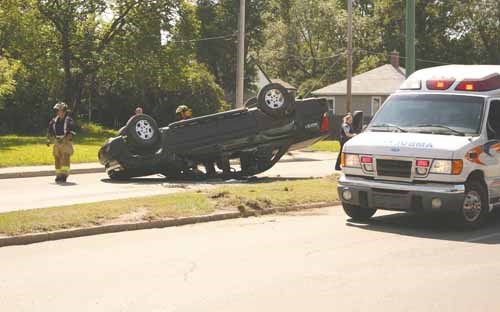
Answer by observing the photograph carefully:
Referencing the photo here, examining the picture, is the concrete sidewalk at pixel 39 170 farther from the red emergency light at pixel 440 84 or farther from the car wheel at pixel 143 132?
the red emergency light at pixel 440 84

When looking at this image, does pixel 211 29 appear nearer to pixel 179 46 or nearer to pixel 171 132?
pixel 179 46

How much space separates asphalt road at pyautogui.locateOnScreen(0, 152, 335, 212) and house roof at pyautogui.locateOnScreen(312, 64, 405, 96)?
3387cm

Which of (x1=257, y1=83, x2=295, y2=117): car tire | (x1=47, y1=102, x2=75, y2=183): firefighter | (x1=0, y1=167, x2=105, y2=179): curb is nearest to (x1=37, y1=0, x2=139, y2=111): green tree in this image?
(x1=0, y1=167, x2=105, y2=179): curb

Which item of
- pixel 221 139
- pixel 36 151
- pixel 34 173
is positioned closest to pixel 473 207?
pixel 221 139

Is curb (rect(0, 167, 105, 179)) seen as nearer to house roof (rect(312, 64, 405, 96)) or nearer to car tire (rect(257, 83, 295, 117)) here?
car tire (rect(257, 83, 295, 117))

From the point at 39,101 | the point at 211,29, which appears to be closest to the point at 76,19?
the point at 39,101

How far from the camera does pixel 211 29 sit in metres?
74.8

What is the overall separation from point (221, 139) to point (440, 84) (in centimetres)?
737

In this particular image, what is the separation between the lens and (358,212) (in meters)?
12.4

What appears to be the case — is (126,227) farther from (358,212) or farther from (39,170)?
(39,170)

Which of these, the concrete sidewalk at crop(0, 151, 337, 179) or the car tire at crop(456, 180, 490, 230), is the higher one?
the car tire at crop(456, 180, 490, 230)

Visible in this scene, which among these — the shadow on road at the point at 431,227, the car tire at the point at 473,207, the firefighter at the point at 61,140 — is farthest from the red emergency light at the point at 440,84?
the firefighter at the point at 61,140

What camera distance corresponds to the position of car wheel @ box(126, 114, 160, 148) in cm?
1875

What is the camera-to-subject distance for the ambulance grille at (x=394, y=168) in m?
11.3
